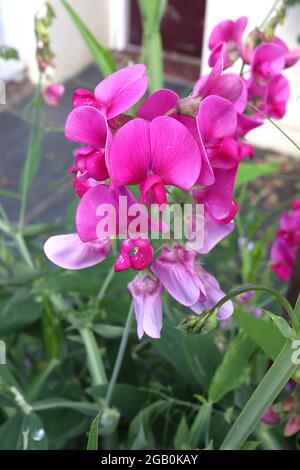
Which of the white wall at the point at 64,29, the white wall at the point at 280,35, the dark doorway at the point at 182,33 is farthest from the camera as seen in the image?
the dark doorway at the point at 182,33

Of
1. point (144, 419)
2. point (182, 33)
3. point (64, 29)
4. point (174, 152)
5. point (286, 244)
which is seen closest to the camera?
point (174, 152)

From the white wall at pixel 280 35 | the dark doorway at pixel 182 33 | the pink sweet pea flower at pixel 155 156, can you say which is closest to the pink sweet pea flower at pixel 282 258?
the pink sweet pea flower at pixel 155 156

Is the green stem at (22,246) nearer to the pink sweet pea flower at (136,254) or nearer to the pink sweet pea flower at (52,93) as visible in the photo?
the pink sweet pea flower at (52,93)

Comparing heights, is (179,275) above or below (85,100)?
below

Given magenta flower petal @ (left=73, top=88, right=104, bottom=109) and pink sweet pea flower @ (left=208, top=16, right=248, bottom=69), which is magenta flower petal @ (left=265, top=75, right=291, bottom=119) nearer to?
pink sweet pea flower @ (left=208, top=16, right=248, bottom=69)

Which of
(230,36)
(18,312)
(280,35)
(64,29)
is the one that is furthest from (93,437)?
(64,29)

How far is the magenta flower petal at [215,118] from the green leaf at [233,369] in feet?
0.89

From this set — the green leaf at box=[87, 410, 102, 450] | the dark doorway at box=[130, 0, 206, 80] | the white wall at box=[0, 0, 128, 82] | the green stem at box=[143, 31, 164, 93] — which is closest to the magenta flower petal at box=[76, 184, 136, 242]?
the green leaf at box=[87, 410, 102, 450]

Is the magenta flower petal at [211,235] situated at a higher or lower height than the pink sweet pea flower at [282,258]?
higher

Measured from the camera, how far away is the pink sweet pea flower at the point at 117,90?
36cm

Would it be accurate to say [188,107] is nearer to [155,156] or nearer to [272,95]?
[155,156]

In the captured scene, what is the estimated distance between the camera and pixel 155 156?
0.35 metres

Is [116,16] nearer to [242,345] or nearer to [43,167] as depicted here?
[43,167]

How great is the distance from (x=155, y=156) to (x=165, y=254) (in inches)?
3.4
